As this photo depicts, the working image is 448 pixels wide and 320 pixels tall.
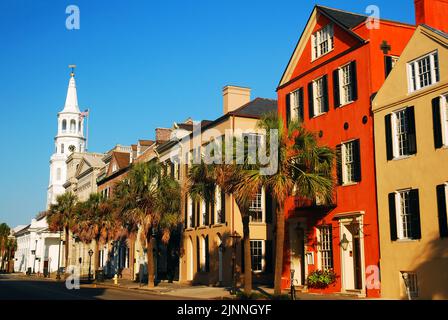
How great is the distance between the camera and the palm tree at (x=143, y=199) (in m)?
40.6

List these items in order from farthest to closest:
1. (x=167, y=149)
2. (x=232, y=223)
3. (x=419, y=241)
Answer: (x=167, y=149) → (x=232, y=223) → (x=419, y=241)

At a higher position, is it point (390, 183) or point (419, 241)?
point (390, 183)

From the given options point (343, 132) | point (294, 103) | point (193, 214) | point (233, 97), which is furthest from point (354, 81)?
point (193, 214)

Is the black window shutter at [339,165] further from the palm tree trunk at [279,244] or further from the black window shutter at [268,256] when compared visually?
the black window shutter at [268,256]

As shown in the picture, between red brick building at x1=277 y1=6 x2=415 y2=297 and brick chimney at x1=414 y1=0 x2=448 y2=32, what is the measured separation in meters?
1.08

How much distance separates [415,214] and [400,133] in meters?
3.81

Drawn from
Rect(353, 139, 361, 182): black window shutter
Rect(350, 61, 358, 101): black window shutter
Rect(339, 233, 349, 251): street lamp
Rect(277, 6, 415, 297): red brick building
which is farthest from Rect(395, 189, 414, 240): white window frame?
Rect(350, 61, 358, 101): black window shutter

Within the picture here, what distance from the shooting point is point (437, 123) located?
23.0 metres

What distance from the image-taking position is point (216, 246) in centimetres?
4150
